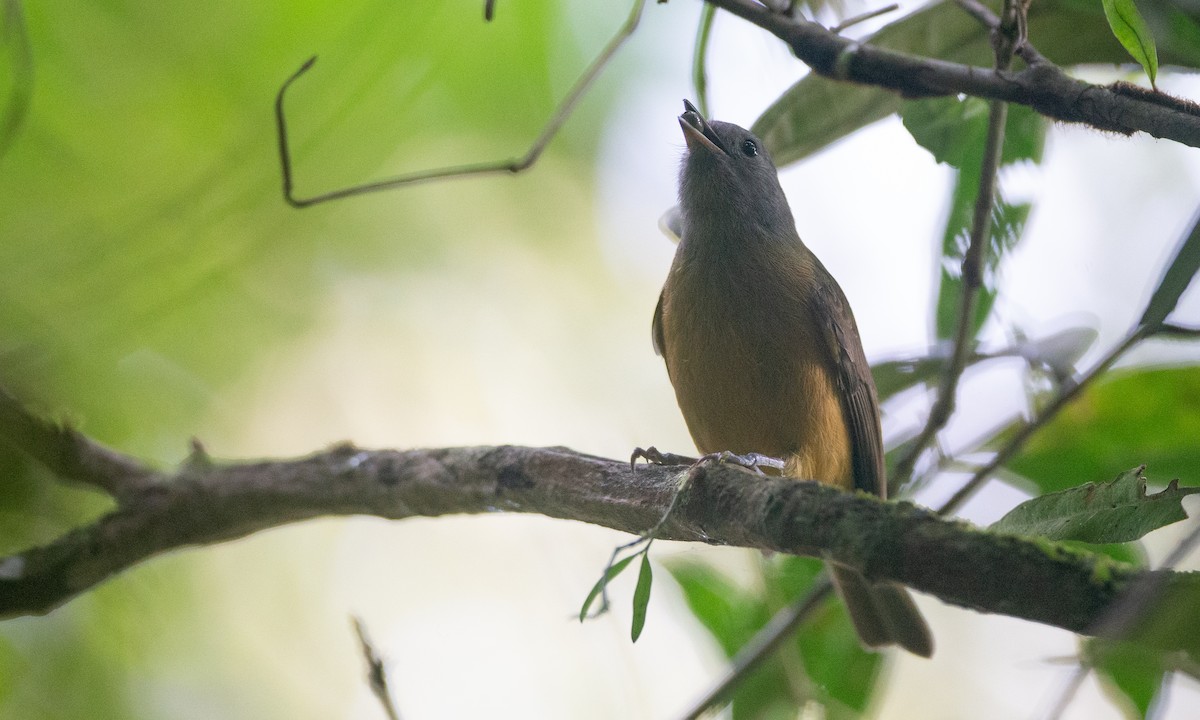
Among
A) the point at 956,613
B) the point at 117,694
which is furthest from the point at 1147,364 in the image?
the point at 117,694

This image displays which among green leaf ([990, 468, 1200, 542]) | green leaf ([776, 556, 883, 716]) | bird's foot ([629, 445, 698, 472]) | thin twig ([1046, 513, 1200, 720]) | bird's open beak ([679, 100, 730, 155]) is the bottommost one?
green leaf ([776, 556, 883, 716])

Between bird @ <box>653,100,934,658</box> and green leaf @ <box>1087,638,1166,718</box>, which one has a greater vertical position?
bird @ <box>653,100,934,658</box>

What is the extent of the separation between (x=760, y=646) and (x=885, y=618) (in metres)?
0.67

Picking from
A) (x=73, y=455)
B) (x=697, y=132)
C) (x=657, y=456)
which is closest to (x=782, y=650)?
(x=657, y=456)

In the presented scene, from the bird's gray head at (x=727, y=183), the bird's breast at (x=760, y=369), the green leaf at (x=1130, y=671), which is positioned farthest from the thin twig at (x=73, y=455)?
the green leaf at (x=1130, y=671)

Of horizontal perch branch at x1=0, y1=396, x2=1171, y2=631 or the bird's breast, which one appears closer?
horizontal perch branch at x1=0, y1=396, x2=1171, y2=631

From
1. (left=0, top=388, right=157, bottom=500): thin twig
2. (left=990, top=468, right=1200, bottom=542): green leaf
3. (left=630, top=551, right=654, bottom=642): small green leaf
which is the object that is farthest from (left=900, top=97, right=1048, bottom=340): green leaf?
(left=0, top=388, right=157, bottom=500): thin twig

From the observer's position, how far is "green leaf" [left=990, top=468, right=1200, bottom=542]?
5.52 feet

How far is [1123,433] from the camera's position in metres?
2.81

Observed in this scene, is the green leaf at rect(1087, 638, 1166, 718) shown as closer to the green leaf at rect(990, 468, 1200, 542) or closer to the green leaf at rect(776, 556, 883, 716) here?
the green leaf at rect(990, 468, 1200, 542)

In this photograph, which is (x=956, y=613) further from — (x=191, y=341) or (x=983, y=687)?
(x=191, y=341)

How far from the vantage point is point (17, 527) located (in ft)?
9.76

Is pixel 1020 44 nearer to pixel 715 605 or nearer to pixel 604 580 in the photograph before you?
pixel 604 580

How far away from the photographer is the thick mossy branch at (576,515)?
1365 millimetres
